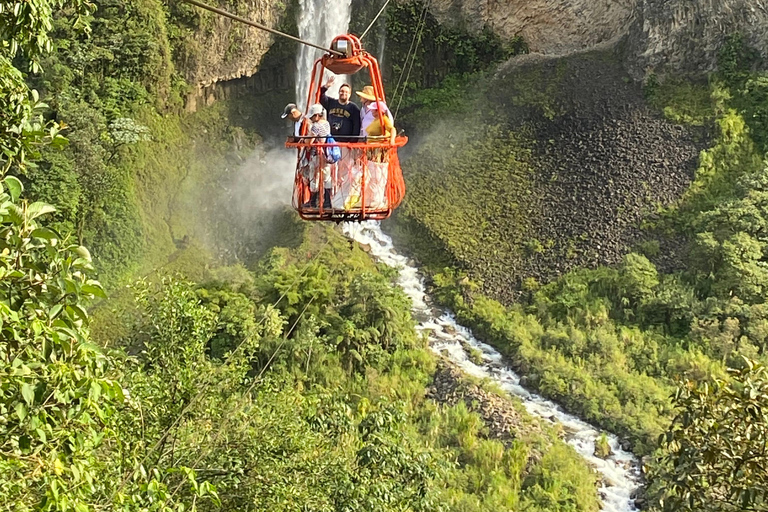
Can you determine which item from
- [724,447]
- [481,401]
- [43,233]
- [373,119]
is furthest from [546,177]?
[43,233]

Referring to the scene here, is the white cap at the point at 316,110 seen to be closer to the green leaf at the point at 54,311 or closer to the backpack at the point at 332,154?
the backpack at the point at 332,154

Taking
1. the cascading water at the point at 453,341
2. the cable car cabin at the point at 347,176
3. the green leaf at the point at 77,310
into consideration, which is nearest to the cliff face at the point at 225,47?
the cascading water at the point at 453,341

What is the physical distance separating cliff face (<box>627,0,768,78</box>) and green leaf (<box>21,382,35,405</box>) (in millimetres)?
19856

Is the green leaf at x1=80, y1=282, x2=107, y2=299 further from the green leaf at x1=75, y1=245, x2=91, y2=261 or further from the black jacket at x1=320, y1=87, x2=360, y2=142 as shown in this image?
the black jacket at x1=320, y1=87, x2=360, y2=142

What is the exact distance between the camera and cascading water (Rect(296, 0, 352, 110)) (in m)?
21.8

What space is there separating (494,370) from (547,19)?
13.2m

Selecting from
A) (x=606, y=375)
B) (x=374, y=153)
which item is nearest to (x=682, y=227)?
(x=606, y=375)

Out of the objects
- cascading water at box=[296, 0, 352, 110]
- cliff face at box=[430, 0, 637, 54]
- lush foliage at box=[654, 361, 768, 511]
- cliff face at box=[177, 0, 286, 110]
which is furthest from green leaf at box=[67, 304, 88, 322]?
cliff face at box=[430, 0, 637, 54]

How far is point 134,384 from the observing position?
5.65 meters

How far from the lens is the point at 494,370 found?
14336mm

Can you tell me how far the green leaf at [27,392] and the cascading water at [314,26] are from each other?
19.7 m

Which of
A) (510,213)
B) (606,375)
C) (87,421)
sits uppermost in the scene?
(87,421)

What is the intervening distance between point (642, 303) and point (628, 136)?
18.1 ft

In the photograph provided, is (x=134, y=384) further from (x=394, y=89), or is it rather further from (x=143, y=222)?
(x=394, y=89)
